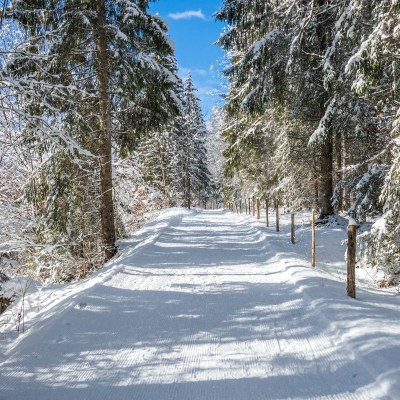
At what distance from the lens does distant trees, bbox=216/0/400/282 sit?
20.0ft

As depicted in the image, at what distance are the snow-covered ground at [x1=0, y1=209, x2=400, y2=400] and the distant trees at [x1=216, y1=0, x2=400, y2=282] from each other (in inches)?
81.1

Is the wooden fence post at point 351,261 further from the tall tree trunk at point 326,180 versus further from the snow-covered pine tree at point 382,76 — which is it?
the tall tree trunk at point 326,180

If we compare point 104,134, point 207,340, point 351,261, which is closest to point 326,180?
point 351,261

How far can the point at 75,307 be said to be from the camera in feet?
17.5

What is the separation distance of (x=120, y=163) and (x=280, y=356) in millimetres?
11017

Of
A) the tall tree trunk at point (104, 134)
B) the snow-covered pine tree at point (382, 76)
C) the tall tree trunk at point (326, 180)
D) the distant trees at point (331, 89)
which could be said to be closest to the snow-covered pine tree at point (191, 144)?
the distant trees at point (331, 89)

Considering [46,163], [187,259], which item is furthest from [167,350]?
[46,163]

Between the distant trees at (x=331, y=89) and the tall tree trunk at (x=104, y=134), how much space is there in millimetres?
4772

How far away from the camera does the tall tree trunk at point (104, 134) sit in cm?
1004

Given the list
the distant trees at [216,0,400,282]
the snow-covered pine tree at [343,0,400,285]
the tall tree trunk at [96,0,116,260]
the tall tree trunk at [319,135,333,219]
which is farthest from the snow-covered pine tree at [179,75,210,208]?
the snow-covered pine tree at [343,0,400,285]

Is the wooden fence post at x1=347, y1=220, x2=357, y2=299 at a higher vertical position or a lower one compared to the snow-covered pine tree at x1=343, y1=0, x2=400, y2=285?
lower

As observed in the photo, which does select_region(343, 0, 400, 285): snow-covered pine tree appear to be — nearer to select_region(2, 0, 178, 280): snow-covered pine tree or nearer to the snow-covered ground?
the snow-covered ground

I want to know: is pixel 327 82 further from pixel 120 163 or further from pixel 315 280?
pixel 120 163

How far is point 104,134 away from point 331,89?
814cm
